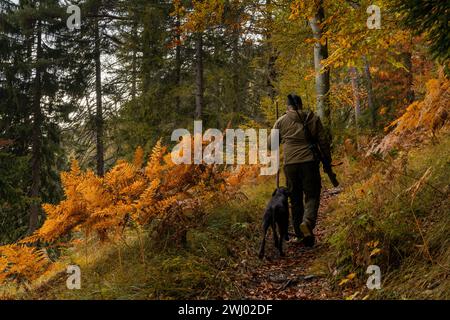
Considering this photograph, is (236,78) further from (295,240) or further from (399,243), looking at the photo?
(399,243)

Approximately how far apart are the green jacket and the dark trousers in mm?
130

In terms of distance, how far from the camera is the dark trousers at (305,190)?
6.00 m

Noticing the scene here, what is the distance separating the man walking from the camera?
19.9 feet

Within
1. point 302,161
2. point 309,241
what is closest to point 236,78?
point 302,161

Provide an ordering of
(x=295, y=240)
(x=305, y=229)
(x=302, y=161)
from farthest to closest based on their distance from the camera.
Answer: (x=295, y=240), (x=302, y=161), (x=305, y=229)

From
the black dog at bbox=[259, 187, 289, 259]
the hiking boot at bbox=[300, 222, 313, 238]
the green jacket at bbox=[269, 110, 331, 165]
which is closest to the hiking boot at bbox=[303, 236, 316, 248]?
the hiking boot at bbox=[300, 222, 313, 238]

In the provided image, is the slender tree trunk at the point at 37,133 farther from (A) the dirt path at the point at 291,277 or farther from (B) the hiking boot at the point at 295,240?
(A) the dirt path at the point at 291,277

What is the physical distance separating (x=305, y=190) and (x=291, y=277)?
1616 mm

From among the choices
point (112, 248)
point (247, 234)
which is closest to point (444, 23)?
point (247, 234)

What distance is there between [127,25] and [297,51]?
1032cm

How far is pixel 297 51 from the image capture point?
39.5ft

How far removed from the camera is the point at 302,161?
610cm

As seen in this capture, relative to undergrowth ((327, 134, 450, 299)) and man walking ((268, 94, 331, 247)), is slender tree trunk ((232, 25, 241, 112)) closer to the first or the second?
man walking ((268, 94, 331, 247))
